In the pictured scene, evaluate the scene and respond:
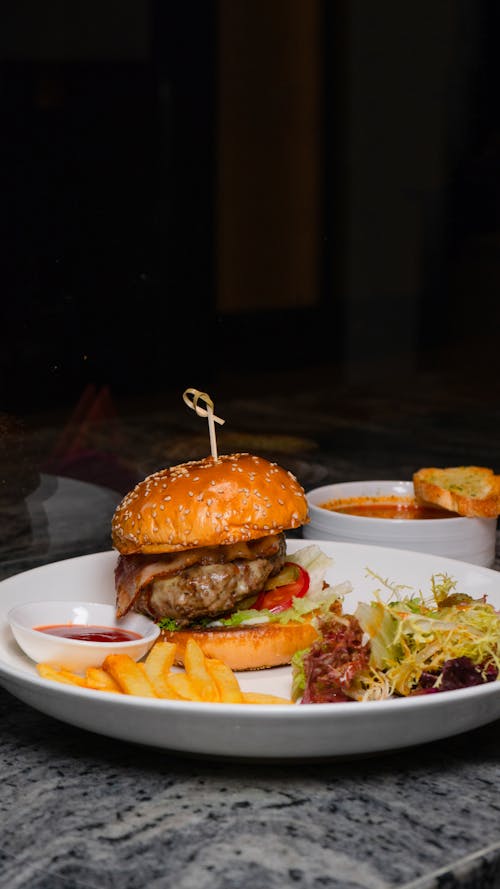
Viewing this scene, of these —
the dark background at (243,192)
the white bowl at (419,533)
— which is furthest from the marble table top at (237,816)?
the dark background at (243,192)

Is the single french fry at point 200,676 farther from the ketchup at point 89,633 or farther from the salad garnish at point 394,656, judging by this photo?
the ketchup at point 89,633

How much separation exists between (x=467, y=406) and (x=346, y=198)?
2.07ft

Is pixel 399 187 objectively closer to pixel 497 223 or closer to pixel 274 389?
pixel 497 223

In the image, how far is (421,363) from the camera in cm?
317

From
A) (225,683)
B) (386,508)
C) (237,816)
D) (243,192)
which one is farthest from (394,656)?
(243,192)

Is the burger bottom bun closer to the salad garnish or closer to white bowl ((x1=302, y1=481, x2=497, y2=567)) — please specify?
the salad garnish

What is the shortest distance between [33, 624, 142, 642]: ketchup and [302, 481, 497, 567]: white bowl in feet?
1.78

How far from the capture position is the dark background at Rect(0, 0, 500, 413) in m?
2.29

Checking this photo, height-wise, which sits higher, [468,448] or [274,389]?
[274,389]

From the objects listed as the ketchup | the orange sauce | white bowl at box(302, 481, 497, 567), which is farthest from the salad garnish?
the orange sauce

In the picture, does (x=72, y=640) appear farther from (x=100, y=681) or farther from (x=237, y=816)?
(x=237, y=816)

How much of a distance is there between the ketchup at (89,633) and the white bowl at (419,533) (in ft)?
1.78

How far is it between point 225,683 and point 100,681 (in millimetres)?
136

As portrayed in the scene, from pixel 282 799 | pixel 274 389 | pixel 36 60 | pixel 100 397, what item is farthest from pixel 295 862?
pixel 274 389
